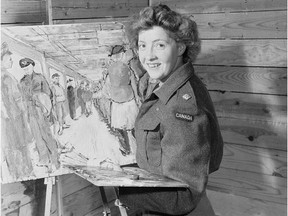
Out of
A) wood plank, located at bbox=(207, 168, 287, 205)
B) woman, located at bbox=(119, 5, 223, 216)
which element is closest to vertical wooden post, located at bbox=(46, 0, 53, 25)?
woman, located at bbox=(119, 5, 223, 216)

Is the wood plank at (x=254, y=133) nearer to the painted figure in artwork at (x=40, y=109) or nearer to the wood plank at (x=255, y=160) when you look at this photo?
the wood plank at (x=255, y=160)

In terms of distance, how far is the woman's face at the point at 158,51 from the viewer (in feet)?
4.71

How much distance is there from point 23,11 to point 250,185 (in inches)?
51.9

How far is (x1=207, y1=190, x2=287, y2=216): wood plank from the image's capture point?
2.03m

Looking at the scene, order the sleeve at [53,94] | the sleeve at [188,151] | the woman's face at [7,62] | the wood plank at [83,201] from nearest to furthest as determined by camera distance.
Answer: the sleeve at [188,151]
the woman's face at [7,62]
the sleeve at [53,94]
the wood plank at [83,201]

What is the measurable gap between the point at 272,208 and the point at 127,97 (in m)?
0.94

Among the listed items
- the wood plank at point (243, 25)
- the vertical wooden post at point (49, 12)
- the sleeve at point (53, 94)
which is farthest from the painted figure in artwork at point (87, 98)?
the wood plank at point (243, 25)

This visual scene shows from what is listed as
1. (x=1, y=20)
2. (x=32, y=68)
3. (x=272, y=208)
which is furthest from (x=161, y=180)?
(x=272, y=208)

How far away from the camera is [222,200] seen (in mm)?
2193

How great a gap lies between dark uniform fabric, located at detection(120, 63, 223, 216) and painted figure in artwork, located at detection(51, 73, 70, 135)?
30cm

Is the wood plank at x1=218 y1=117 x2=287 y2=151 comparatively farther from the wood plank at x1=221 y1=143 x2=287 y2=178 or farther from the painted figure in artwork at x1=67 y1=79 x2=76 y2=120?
the painted figure in artwork at x1=67 y1=79 x2=76 y2=120

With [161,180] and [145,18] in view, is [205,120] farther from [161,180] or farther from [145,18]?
[145,18]

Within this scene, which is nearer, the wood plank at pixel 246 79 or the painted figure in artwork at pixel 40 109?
the painted figure in artwork at pixel 40 109

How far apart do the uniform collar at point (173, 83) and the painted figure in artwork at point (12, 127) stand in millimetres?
471
